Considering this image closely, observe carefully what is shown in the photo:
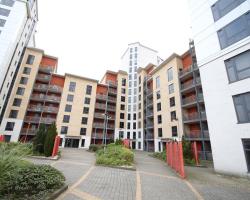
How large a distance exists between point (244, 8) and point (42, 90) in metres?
41.1

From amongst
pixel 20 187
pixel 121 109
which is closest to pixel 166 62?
pixel 121 109

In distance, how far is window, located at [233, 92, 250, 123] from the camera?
1212 centimetres

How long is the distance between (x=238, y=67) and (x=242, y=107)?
3.54 m

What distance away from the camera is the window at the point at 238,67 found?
12.8 metres

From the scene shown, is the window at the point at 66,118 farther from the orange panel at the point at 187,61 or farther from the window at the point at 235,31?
the window at the point at 235,31

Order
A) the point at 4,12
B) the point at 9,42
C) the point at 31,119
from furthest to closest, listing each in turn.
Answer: the point at 31,119 < the point at 4,12 < the point at 9,42

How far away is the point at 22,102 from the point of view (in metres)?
35.6

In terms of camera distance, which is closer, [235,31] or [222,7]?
[235,31]

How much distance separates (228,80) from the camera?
13812 mm

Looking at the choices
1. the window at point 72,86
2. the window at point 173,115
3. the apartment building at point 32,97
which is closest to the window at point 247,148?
the window at point 173,115

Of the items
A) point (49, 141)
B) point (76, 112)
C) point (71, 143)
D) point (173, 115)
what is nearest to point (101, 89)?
point (76, 112)

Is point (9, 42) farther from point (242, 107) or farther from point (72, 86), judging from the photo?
point (242, 107)

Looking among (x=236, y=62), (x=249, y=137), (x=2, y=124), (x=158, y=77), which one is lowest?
(x=249, y=137)

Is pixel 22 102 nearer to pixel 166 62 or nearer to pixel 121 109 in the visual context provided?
pixel 121 109
